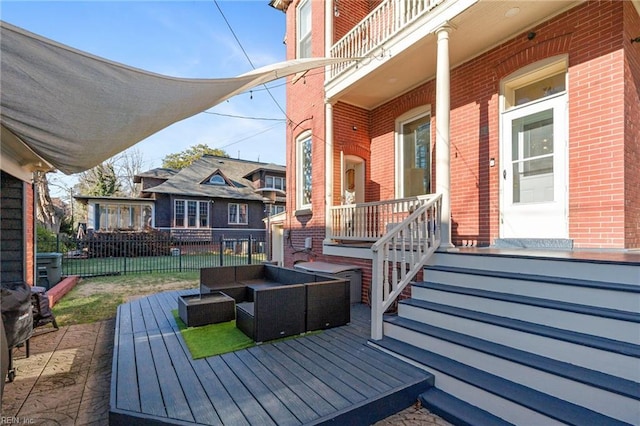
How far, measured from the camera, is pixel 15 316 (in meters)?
3.05

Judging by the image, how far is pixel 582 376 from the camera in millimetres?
2137

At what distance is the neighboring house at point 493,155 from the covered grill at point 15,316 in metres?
3.69

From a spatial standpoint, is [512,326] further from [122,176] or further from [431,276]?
[122,176]

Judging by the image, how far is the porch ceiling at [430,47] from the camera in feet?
13.6

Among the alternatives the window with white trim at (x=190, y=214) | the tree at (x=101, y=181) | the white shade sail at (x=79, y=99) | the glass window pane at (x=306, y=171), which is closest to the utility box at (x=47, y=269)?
the white shade sail at (x=79, y=99)

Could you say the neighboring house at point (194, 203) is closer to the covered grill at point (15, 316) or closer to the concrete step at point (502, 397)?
the covered grill at point (15, 316)

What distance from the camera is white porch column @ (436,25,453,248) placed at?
4141 millimetres

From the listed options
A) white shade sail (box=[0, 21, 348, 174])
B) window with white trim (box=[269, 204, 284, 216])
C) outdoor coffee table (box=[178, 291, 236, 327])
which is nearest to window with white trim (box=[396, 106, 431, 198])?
outdoor coffee table (box=[178, 291, 236, 327])

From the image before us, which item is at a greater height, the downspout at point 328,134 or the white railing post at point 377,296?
the downspout at point 328,134

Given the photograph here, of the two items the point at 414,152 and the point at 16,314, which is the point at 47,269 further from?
the point at 414,152

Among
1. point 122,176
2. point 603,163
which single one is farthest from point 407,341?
point 122,176

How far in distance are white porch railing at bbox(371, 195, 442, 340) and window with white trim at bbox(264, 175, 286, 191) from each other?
19.7m

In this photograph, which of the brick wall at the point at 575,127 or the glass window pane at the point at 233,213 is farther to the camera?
the glass window pane at the point at 233,213

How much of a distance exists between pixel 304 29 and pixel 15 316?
8.22m
